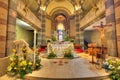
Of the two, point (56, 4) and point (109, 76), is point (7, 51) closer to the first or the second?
point (109, 76)

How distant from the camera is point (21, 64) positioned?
312 centimetres

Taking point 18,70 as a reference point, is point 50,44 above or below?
above

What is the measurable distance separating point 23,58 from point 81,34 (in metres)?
11.1

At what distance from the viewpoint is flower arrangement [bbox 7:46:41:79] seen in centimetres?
312

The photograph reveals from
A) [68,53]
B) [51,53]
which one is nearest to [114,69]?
[68,53]

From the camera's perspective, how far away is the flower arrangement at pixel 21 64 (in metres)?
3.12

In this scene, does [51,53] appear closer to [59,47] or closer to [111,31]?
[59,47]

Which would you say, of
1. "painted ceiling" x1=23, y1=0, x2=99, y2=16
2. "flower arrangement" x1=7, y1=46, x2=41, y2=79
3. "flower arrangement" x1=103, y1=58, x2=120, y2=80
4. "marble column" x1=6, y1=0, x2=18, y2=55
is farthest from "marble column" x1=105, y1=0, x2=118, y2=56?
"painted ceiling" x1=23, y1=0, x2=99, y2=16

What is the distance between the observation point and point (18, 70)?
3.17m

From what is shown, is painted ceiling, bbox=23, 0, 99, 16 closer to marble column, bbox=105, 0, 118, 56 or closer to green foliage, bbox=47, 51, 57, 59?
→ green foliage, bbox=47, 51, 57, 59

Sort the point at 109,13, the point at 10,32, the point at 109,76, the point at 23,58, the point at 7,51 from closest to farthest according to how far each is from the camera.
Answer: the point at 109,76
the point at 23,58
the point at 7,51
the point at 10,32
the point at 109,13

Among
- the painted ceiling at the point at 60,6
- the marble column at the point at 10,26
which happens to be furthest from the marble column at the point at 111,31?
the painted ceiling at the point at 60,6

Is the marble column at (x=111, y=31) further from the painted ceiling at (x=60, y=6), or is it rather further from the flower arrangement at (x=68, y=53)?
the painted ceiling at (x=60, y=6)

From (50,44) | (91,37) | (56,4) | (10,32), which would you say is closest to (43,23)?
(56,4)
